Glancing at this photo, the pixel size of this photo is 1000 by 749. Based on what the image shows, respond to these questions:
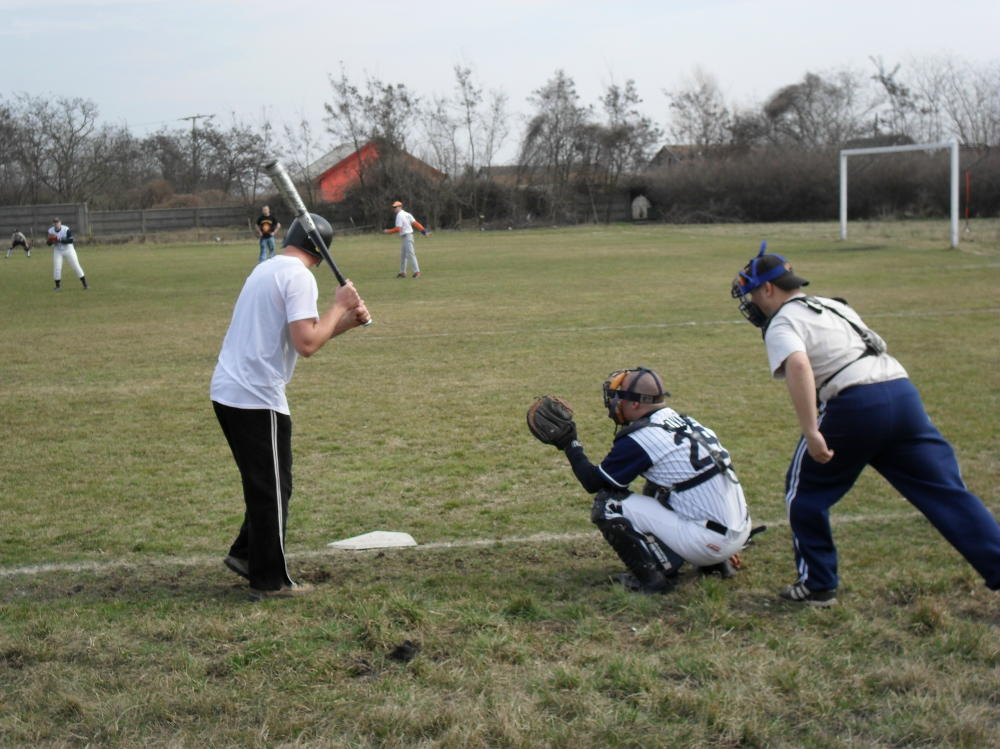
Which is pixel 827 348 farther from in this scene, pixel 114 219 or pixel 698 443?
pixel 114 219

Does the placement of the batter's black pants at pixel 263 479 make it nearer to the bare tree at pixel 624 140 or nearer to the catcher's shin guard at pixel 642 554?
the catcher's shin guard at pixel 642 554

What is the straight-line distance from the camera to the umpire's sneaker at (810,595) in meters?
4.65

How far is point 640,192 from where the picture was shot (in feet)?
208

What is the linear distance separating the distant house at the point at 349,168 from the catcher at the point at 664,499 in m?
60.4

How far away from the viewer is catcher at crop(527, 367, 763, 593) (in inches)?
193

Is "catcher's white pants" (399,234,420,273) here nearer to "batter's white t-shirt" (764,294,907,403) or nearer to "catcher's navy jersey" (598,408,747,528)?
"catcher's navy jersey" (598,408,747,528)

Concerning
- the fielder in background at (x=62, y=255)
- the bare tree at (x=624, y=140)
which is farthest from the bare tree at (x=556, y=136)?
the fielder in background at (x=62, y=255)

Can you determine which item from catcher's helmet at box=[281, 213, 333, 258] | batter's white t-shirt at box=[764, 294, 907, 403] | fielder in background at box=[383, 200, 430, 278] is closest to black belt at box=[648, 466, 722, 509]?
batter's white t-shirt at box=[764, 294, 907, 403]

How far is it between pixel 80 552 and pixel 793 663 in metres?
4.15

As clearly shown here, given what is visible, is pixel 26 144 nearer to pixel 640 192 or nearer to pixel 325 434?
pixel 640 192

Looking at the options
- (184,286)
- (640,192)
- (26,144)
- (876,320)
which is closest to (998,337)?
(876,320)

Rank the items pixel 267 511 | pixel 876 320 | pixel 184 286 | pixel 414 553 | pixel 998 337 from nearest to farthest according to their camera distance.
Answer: pixel 267 511
pixel 414 553
pixel 998 337
pixel 876 320
pixel 184 286

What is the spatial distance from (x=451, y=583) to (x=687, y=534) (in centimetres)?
122

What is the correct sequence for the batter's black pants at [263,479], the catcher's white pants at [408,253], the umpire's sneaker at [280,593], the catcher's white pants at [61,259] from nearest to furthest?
the batter's black pants at [263,479] < the umpire's sneaker at [280,593] < the catcher's white pants at [61,259] < the catcher's white pants at [408,253]
